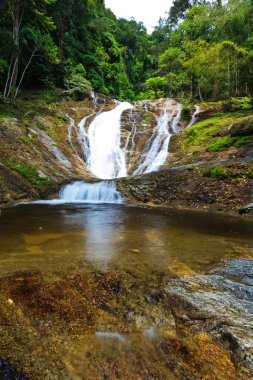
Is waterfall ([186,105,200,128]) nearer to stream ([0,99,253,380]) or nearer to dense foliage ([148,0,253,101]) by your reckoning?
dense foliage ([148,0,253,101])

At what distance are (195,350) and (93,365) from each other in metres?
0.84

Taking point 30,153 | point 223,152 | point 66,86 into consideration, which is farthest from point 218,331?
point 66,86

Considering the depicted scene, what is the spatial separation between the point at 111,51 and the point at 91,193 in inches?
1306

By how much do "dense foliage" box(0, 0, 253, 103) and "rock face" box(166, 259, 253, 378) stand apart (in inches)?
575

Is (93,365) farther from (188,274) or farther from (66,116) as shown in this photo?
(66,116)

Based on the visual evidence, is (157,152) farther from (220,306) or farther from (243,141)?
(220,306)

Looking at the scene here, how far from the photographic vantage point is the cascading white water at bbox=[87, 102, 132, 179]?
15.4 m

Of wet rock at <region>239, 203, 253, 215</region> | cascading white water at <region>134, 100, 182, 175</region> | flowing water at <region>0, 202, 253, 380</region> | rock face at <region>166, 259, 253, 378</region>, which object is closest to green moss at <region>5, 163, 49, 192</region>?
flowing water at <region>0, 202, 253, 380</region>

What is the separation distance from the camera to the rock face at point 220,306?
2.16 m

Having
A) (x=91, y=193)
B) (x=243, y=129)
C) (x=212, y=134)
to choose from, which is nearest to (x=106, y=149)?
(x=91, y=193)

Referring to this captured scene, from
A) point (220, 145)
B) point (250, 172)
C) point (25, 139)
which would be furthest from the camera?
point (25, 139)

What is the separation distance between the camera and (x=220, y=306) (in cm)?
270

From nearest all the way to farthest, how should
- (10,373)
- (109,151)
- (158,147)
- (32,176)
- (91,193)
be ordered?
(10,373) → (91,193) → (32,176) → (158,147) → (109,151)

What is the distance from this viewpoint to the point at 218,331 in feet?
7.59
